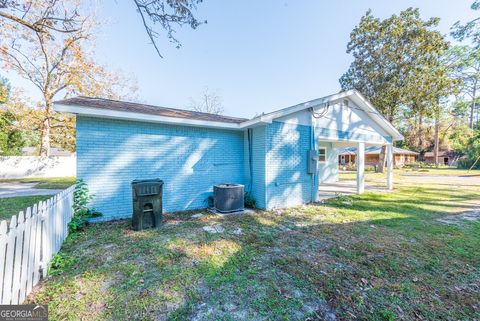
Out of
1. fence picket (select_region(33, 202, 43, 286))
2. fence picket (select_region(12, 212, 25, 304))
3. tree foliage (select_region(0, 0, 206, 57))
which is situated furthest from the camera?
tree foliage (select_region(0, 0, 206, 57))

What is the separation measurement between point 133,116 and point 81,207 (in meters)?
2.51

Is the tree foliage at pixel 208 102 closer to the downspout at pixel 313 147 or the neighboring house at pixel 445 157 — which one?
the downspout at pixel 313 147

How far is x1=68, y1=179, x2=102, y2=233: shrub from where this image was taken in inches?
175

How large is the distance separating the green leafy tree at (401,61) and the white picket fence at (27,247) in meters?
19.7

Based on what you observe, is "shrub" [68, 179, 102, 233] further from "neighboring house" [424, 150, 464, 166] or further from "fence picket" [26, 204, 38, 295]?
"neighboring house" [424, 150, 464, 166]

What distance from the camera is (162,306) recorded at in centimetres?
221

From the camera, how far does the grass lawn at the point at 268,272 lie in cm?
219

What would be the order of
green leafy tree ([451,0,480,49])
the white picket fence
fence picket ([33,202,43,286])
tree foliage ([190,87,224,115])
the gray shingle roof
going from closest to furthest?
the white picket fence < fence picket ([33,202,43,286]) < the gray shingle roof < green leafy tree ([451,0,480,49]) < tree foliage ([190,87,224,115])

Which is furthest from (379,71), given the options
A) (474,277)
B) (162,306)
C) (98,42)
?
(98,42)

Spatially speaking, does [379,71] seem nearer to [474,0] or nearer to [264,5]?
[474,0]

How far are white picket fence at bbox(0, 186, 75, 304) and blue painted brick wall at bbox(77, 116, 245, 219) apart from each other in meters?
1.68

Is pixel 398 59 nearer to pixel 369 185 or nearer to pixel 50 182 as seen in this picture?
pixel 369 185

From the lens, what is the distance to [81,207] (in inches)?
184

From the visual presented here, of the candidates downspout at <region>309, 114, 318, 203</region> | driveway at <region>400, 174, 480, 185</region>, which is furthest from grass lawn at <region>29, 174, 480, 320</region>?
driveway at <region>400, 174, 480, 185</region>
